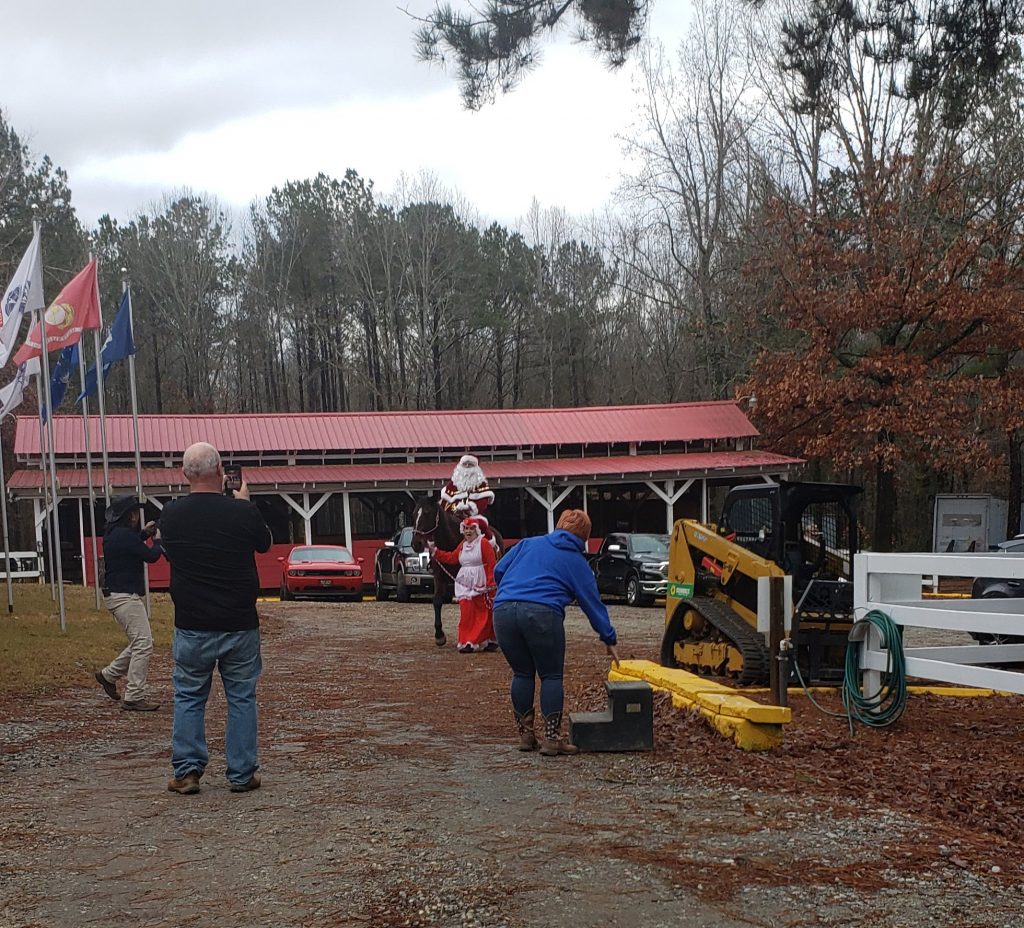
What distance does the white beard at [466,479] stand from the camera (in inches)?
619

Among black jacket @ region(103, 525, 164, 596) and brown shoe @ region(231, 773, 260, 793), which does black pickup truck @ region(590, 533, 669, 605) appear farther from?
brown shoe @ region(231, 773, 260, 793)

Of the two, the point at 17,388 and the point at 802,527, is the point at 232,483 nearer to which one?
the point at 802,527

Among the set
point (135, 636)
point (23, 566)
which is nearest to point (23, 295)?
point (135, 636)

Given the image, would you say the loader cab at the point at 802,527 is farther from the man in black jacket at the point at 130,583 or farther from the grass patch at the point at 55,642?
the grass patch at the point at 55,642

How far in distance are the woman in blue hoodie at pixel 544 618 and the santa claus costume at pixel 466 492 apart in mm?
7376

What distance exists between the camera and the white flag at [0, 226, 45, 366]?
1706cm

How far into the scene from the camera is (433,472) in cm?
3428

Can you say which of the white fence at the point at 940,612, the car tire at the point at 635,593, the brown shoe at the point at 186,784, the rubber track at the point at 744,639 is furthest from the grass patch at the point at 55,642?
the car tire at the point at 635,593

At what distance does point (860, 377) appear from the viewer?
29.8m

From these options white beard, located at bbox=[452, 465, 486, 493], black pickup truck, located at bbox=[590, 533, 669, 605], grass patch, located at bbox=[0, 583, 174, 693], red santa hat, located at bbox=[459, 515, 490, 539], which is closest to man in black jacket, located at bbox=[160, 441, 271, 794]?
grass patch, located at bbox=[0, 583, 174, 693]

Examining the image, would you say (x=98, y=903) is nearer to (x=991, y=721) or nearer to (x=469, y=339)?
(x=991, y=721)

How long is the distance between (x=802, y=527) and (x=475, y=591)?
4433 mm

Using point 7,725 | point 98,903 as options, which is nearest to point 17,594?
point 7,725

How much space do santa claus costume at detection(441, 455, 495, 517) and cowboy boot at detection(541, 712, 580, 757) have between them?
24.9 ft
